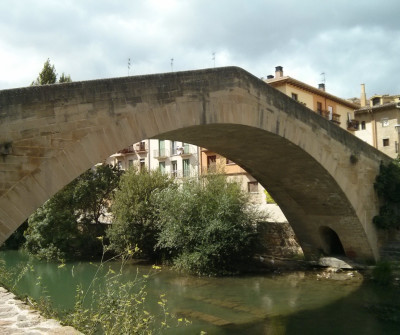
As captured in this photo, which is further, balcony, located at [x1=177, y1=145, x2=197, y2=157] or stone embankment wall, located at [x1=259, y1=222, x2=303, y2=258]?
balcony, located at [x1=177, y1=145, x2=197, y2=157]

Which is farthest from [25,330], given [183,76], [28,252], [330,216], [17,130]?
[28,252]

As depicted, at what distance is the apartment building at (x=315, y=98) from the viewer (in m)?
24.7

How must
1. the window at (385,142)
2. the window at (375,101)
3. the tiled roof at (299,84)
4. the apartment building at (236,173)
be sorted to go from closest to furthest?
the apartment building at (236,173) < the tiled roof at (299,84) < the window at (385,142) < the window at (375,101)

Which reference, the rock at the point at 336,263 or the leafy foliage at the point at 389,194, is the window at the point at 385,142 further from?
the rock at the point at 336,263

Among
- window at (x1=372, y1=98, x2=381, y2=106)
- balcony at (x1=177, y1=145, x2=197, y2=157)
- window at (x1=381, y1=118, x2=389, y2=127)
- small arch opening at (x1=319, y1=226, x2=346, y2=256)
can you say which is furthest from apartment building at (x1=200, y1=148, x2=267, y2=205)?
window at (x1=372, y1=98, x2=381, y2=106)

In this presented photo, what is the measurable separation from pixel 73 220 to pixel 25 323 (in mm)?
17497

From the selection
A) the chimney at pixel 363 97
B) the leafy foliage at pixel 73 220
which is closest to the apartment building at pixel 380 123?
the chimney at pixel 363 97

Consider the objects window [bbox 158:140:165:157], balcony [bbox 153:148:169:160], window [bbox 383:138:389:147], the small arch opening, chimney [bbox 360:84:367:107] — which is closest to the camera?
the small arch opening

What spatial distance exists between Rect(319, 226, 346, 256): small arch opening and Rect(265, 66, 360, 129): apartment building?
36.2 feet

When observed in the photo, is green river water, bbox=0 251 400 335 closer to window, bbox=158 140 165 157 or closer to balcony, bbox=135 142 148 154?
window, bbox=158 140 165 157

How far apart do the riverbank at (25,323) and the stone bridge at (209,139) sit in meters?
1.34

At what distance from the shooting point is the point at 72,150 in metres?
6.23

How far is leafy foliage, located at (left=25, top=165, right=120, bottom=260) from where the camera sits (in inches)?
786

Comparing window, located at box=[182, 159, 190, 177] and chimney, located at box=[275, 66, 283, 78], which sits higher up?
chimney, located at box=[275, 66, 283, 78]
